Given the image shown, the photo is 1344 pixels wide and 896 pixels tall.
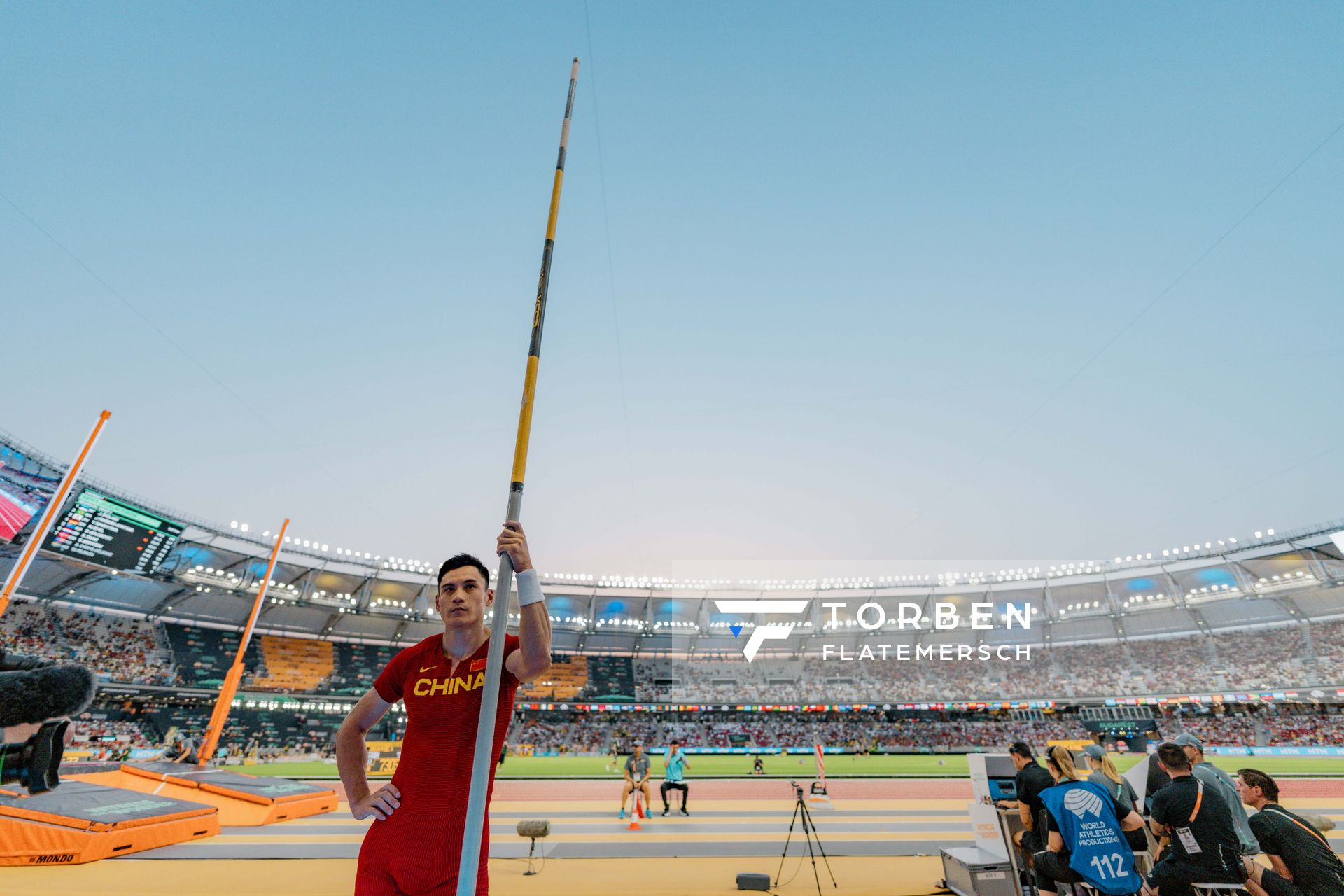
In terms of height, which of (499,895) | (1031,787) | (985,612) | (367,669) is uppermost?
(985,612)

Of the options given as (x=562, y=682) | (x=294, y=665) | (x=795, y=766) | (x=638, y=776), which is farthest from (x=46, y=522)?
(x=562, y=682)

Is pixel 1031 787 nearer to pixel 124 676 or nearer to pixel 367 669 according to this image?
pixel 124 676

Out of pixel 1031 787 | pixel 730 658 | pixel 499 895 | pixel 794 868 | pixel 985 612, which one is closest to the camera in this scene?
pixel 1031 787

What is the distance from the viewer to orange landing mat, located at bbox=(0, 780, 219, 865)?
816 centimetres

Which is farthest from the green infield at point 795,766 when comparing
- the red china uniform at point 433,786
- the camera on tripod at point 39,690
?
the red china uniform at point 433,786

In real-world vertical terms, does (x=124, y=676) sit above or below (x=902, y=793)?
above

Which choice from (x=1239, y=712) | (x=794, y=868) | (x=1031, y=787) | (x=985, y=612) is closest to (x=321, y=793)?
(x=794, y=868)

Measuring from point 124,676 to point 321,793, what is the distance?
31.3m

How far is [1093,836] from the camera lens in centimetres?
515

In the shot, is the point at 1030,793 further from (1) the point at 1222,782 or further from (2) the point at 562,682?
(2) the point at 562,682

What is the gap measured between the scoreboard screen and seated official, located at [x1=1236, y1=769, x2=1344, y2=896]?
39333mm

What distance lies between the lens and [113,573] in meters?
34.1

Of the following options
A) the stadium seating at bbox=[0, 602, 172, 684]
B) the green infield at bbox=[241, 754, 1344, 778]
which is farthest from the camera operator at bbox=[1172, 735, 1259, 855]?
the stadium seating at bbox=[0, 602, 172, 684]

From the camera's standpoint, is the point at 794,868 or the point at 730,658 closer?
the point at 794,868
